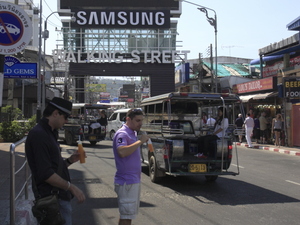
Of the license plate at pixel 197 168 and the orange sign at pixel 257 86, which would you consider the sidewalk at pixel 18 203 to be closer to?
the license plate at pixel 197 168

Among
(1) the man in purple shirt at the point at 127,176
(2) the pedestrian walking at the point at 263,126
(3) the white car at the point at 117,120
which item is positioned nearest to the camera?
(1) the man in purple shirt at the point at 127,176

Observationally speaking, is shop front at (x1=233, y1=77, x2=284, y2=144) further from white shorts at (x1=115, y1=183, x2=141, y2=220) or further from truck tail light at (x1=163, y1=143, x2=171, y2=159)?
white shorts at (x1=115, y1=183, x2=141, y2=220)

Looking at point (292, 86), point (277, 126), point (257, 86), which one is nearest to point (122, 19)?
point (257, 86)

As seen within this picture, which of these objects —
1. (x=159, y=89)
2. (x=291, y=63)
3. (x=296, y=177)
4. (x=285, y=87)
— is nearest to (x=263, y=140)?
(x=285, y=87)

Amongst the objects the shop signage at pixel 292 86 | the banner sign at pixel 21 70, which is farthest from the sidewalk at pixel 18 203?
the shop signage at pixel 292 86

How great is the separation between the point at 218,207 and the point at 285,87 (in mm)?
12324

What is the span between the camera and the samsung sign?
99.0 ft

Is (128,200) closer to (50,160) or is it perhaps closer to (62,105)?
(50,160)

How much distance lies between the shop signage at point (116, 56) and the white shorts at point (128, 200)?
87.3 feet

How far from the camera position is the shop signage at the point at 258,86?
67.5 feet

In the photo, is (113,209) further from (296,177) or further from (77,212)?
(296,177)

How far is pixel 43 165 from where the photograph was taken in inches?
114

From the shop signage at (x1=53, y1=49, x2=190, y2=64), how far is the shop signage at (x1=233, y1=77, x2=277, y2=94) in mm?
7189

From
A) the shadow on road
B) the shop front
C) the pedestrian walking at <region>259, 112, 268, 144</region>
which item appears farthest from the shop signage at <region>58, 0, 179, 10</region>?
the shadow on road
